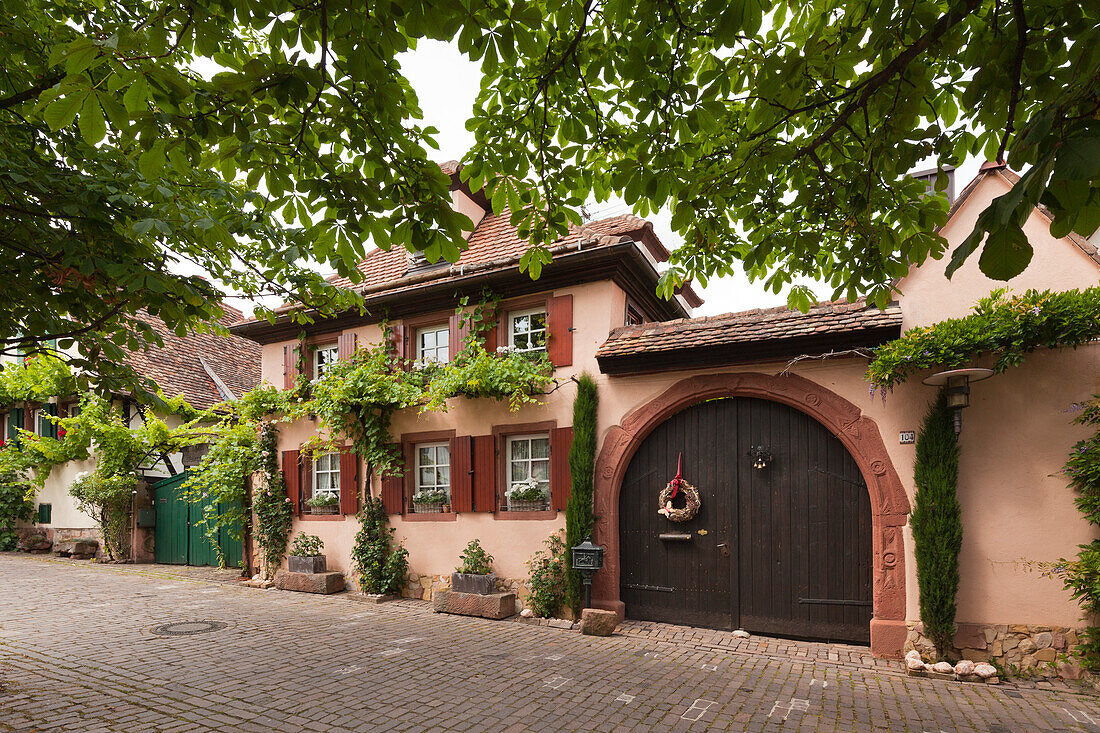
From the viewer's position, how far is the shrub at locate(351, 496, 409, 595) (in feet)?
31.6

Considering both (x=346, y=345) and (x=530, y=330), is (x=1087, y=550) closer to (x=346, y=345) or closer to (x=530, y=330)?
(x=530, y=330)

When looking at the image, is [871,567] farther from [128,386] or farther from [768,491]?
[128,386]

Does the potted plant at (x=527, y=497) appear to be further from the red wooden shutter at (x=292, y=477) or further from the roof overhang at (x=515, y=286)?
the red wooden shutter at (x=292, y=477)

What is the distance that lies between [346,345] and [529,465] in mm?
4117

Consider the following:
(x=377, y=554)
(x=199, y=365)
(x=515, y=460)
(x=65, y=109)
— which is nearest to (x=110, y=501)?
(x=199, y=365)

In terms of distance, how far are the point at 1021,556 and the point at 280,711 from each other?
677 centimetres

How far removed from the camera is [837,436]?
6.98 m

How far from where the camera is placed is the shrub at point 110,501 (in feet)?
45.8

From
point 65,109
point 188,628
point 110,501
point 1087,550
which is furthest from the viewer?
point 110,501

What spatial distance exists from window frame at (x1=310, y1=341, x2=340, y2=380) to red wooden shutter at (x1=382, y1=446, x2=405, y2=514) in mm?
2539

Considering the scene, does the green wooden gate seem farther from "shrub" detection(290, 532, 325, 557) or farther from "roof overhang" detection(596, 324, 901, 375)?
"roof overhang" detection(596, 324, 901, 375)

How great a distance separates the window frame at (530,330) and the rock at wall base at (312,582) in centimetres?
488

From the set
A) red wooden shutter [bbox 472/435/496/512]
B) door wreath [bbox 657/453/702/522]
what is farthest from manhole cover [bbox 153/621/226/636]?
door wreath [bbox 657/453/702/522]

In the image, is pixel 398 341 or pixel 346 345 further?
pixel 346 345
